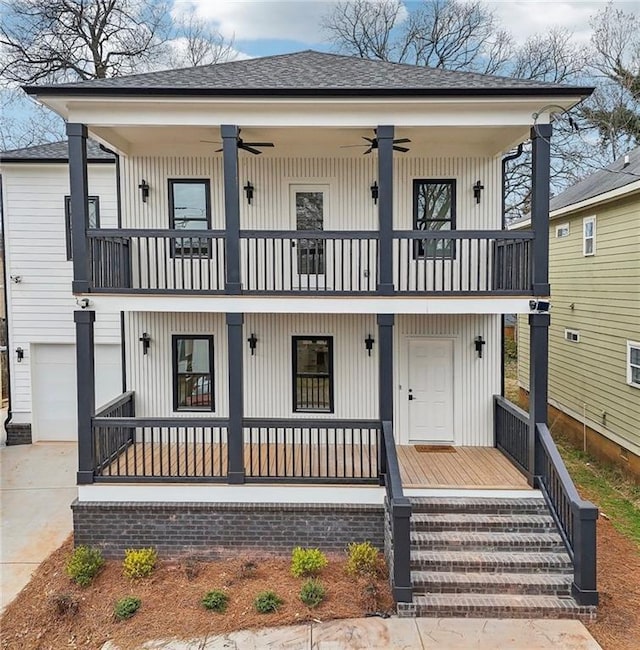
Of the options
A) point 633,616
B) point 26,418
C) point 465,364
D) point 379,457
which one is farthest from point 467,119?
point 26,418

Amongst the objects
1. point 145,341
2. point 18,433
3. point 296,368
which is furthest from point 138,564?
point 18,433

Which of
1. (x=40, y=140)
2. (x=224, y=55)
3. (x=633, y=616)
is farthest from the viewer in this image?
(x=224, y=55)

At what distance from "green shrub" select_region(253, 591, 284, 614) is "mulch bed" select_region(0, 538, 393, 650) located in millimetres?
64

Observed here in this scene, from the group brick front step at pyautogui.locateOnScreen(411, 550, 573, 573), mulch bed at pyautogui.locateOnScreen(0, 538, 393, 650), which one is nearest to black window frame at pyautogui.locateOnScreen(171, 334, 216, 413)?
mulch bed at pyautogui.locateOnScreen(0, 538, 393, 650)

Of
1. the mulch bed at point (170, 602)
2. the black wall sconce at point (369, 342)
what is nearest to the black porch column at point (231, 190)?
the black wall sconce at point (369, 342)

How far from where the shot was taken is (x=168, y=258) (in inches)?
359

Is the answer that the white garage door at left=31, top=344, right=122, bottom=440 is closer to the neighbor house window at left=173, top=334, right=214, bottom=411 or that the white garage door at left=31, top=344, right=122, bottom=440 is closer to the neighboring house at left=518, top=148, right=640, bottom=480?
the neighbor house window at left=173, top=334, right=214, bottom=411

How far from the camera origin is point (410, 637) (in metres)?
5.46

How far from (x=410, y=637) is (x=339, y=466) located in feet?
9.23

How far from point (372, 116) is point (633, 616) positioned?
24.4 feet

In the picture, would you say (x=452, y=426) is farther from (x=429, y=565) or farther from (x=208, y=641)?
(x=208, y=641)

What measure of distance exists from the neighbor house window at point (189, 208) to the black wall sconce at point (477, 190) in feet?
16.5

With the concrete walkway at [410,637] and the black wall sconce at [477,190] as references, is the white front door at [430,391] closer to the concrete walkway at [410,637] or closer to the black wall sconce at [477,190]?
the black wall sconce at [477,190]

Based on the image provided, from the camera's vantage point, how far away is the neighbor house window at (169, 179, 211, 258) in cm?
917
